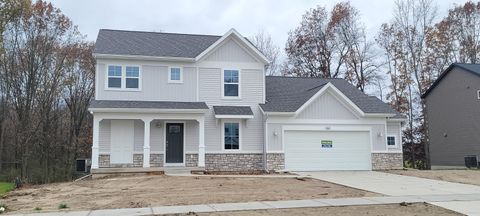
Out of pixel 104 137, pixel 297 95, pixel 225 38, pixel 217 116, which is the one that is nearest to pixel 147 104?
pixel 104 137

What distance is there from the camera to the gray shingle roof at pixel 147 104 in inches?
796

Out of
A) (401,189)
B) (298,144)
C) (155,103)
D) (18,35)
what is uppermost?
(18,35)

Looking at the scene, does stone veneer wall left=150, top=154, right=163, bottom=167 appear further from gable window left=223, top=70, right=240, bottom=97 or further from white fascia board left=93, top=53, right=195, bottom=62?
white fascia board left=93, top=53, right=195, bottom=62

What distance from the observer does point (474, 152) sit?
27.8 metres

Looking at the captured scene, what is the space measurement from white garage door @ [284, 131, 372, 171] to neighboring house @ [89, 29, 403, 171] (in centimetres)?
5

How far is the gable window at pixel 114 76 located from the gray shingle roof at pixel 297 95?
22.6 ft

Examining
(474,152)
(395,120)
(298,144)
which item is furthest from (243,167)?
(474,152)

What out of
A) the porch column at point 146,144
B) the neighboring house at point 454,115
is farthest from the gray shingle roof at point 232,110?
the neighboring house at point 454,115

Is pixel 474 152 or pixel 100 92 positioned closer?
pixel 100 92

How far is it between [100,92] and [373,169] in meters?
13.7

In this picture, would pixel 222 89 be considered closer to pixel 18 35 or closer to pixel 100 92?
pixel 100 92

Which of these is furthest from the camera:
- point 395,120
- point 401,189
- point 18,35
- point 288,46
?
point 288,46

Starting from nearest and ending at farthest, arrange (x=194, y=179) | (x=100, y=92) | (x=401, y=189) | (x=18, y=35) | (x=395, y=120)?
(x=401, y=189) → (x=194, y=179) → (x=100, y=92) → (x=395, y=120) → (x=18, y=35)

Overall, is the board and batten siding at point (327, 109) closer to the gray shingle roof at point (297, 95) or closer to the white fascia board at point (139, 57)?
the gray shingle roof at point (297, 95)
